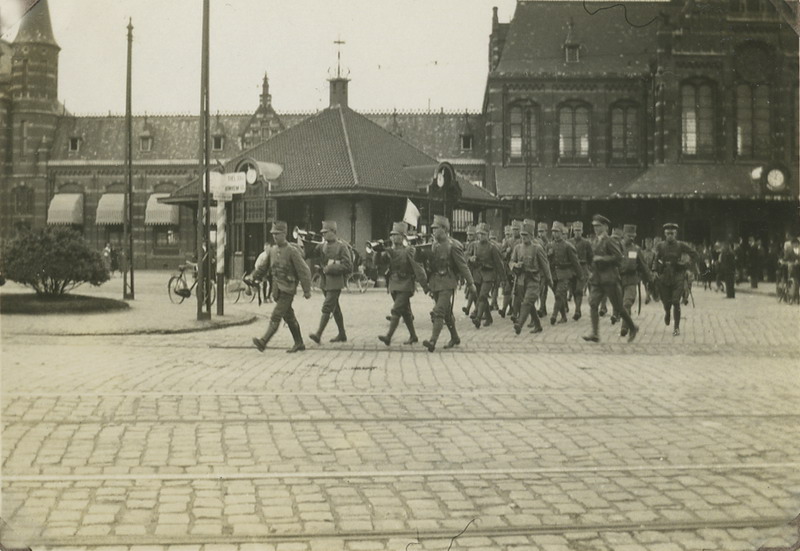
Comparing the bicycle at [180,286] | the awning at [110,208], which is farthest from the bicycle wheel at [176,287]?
the awning at [110,208]

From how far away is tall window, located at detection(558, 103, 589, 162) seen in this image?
4338cm

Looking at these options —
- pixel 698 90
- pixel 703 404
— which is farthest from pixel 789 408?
pixel 698 90

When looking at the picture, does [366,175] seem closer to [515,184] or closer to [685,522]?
[515,184]

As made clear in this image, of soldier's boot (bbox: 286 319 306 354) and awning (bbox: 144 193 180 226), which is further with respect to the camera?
awning (bbox: 144 193 180 226)

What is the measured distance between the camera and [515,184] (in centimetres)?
4316

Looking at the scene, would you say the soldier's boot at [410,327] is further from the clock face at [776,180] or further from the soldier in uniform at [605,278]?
the clock face at [776,180]

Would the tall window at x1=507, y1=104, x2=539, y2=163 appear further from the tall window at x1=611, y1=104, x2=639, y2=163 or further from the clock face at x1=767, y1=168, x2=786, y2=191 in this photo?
the clock face at x1=767, y1=168, x2=786, y2=191

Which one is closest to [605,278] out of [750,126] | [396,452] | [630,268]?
[630,268]

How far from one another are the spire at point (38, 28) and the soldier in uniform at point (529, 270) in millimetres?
10156

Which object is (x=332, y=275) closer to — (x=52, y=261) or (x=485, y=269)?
(x=485, y=269)

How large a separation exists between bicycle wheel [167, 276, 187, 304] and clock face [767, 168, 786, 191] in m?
12.8

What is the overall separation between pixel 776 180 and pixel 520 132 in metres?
32.9

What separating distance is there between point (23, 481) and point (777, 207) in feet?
44.5

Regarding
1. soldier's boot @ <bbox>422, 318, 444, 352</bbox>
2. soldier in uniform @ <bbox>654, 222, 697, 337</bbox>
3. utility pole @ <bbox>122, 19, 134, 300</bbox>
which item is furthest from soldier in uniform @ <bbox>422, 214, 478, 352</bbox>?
utility pole @ <bbox>122, 19, 134, 300</bbox>
